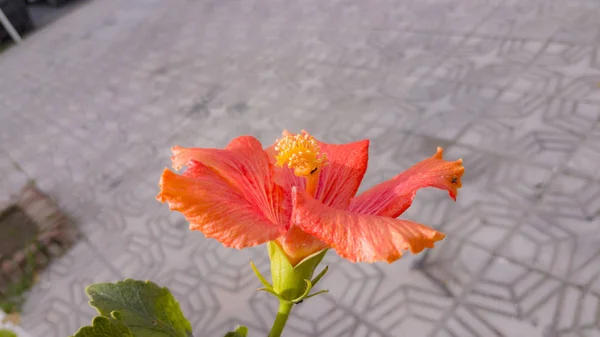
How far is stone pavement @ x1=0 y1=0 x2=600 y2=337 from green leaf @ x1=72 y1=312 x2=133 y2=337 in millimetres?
1745

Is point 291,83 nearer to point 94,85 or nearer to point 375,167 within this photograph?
point 375,167

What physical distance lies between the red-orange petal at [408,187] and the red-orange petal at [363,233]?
0.10 m

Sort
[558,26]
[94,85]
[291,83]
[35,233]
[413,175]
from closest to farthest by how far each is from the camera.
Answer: [413,175]
[35,233]
[558,26]
[291,83]
[94,85]

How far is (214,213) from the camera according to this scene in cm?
70

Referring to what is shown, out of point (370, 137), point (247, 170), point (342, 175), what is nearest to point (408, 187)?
point (342, 175)

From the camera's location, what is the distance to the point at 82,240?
3271mm

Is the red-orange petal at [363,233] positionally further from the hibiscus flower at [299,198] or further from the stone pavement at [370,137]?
the stone pavement at [370,137]

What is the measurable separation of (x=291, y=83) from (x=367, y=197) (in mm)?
3442

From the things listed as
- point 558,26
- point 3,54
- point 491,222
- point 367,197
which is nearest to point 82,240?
point 491,222

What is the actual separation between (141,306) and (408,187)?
21.6 inches

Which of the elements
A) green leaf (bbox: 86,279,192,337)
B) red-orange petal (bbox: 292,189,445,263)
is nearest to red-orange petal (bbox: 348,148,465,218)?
red-orange petal (bbox: 292,189,445,263)

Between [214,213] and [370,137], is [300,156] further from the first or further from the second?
[370,137]

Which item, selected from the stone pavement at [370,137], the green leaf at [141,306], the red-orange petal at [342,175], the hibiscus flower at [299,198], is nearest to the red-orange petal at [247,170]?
the hibiscus flower at [299,198]

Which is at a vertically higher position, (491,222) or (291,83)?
(291,83)
